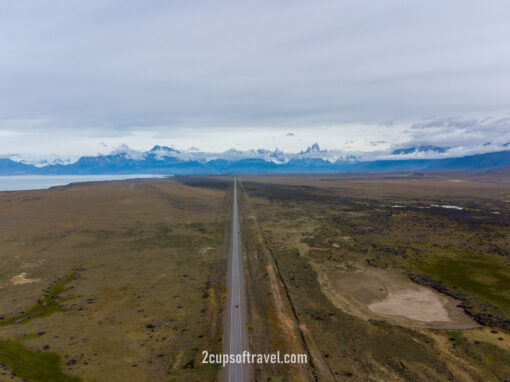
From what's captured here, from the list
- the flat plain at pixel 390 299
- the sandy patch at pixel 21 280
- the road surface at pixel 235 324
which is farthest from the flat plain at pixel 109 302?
the flat plain at pixel 390 299

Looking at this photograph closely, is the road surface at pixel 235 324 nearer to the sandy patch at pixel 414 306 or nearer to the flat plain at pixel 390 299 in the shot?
the flat plain at pixel 390 299

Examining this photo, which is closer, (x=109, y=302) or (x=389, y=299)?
(x=109, y=302)

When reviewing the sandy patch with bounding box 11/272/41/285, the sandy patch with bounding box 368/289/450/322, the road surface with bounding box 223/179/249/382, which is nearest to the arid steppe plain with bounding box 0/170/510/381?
the sandy patch with bounding box 368/289/450/322

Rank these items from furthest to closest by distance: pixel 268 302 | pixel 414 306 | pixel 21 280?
pixel 21 280 → pixel 268 302 → pixel 414 306

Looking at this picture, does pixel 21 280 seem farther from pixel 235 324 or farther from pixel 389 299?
pixel 389 299

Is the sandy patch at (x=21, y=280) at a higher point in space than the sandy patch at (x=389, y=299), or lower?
higher

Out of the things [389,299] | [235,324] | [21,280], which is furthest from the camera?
[21,280]

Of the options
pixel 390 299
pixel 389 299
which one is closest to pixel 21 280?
pixel 389 299

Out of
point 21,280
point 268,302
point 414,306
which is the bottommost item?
point 414,306

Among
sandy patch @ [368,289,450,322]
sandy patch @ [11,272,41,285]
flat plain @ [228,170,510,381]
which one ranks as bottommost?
sandy patch @ [368,289,450,322]

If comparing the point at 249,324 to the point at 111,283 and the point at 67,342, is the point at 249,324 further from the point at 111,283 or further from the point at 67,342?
the point at 111,283

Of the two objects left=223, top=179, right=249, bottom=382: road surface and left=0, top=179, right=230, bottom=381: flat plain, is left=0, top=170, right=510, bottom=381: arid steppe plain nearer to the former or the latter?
left=0, top=179, right=230, bottom=381: flat plain
